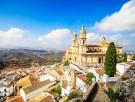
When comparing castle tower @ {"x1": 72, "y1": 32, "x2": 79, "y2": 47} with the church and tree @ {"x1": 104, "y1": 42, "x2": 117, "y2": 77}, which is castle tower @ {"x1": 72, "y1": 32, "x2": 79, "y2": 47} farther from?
tree @ {"x1": 104, "y1": 42, "x2": 117, "y2": 77}

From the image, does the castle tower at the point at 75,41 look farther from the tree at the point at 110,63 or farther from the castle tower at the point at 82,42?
the tree at the point at 110,63

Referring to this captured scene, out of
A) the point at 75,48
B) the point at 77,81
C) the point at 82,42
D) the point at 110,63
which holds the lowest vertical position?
the point at 77,81

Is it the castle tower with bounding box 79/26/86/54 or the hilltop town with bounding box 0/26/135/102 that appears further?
the castle tower with bounding box 79/26/86/54

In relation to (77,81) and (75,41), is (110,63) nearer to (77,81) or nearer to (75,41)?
(77,81)

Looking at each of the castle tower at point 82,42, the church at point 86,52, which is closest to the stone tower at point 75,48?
the church at point 86,52

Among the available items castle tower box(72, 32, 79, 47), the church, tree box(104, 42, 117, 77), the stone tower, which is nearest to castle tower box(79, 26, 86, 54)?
the church

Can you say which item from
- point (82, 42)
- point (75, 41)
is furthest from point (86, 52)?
point (75, 41)

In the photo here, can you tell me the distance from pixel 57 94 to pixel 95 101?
2217cm

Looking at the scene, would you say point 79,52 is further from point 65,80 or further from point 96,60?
point 65,80

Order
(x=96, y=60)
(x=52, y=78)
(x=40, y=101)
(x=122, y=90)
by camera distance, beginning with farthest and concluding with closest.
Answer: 1. (x=96, y=60)
2. (x=52, y=78)
3. (x=40, y=101)
4. (x=122, y=90)

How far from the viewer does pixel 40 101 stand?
29312mm

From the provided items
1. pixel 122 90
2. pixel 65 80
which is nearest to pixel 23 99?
pixel 65 80

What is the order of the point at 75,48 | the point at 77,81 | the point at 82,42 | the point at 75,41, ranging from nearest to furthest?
the point at 77,81
the point at 82,42
the point at 75,48
the point at 75,41

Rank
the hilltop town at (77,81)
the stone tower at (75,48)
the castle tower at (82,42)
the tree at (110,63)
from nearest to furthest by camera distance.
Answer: the hilltop town at (77,81) < the tree at (110,63) < the castle tower at (82,42) < the stone tower at (75,48)
